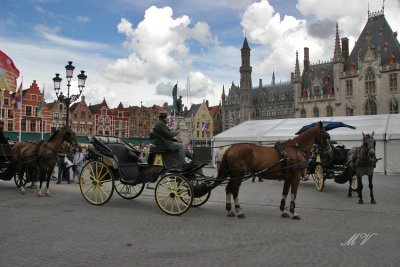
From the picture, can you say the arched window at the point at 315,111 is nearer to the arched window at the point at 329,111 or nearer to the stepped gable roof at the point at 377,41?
the arched window at the point at 329,111

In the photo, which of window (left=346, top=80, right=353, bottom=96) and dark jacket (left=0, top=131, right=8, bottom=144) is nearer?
dark jacket (left=0, top=131, right=8, bottom=144)

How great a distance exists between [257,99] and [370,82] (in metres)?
35.8

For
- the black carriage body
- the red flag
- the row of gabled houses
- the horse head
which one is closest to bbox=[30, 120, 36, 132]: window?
the row of gabled houses

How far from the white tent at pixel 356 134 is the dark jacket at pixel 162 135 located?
12036 millimetres

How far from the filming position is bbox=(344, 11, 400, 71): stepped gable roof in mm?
52188

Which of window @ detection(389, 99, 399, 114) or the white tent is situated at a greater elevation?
window @ detection(389, 99, 399, 114)

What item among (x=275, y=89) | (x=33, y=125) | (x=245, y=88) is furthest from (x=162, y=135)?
(x=275, y=89)

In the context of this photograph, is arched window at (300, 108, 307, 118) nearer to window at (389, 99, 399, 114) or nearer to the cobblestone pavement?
window at (389, 99, 399, 114)

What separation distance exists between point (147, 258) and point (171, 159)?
11.7ft

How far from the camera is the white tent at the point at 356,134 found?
19.9m

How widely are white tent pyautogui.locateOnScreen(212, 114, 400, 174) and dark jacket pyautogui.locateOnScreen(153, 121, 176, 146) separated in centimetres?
1204

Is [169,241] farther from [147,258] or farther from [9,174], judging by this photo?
[9,174]

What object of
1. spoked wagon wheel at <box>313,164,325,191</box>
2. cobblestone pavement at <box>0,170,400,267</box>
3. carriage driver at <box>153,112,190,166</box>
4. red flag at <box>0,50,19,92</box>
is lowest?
cobblestone pavement at <box>0,170,400,267</box>

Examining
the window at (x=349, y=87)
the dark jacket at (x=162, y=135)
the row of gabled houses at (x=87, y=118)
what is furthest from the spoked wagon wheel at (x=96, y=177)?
the window at (x=349, y=87)
